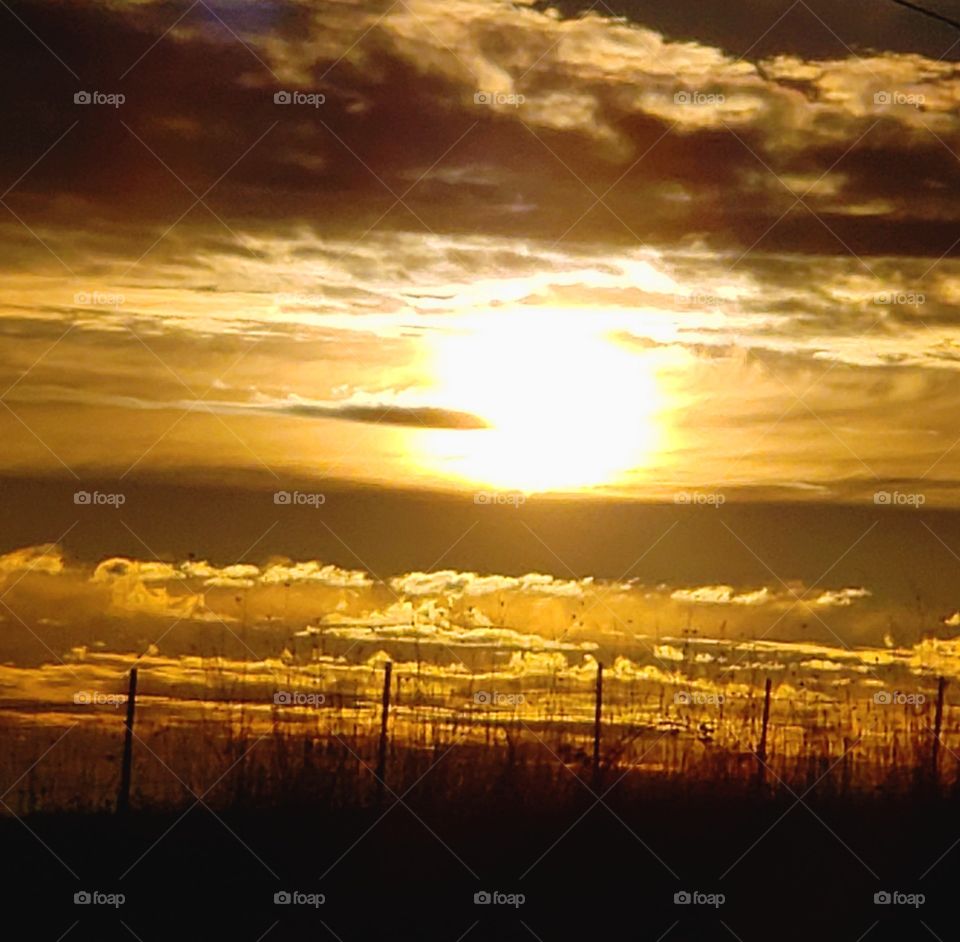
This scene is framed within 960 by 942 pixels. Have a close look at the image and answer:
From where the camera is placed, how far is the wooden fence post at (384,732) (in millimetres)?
14695

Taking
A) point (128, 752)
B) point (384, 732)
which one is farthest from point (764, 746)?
point (128, 752)

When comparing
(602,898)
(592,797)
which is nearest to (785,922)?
(602,898)

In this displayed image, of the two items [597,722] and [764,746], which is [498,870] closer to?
[597,722]

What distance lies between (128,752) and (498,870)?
129 inches

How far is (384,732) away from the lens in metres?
15.1

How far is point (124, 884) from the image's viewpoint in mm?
12570

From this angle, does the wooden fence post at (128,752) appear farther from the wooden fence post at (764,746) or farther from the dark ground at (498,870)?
the wooden fence post at (764,746)

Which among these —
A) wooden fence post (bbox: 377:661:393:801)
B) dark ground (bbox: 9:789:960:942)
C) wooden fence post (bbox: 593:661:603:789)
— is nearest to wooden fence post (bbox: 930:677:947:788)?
dark ground (bbox: 9:789:960:942)

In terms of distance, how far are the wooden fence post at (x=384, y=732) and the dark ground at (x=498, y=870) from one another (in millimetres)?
401

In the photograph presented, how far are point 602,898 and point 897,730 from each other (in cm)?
479

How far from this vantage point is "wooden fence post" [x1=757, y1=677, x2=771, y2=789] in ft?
51.2

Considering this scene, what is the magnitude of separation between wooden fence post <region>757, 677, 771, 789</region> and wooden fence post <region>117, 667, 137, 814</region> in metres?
5.52

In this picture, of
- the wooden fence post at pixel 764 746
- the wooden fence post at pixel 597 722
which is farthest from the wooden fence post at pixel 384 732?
the wooden fence post at pixel 764 746

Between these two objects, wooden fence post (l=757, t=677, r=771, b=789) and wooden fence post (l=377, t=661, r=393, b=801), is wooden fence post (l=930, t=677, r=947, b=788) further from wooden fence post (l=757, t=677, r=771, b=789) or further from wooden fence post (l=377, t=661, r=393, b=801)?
wooden fence post (l=377, t=661, r=393, b=801)
